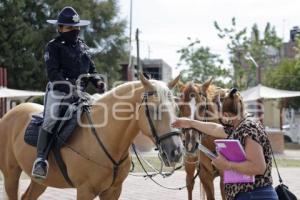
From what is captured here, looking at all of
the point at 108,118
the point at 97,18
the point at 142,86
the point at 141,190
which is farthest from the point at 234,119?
the point at 97,18

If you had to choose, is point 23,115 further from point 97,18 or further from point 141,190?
point 97,18

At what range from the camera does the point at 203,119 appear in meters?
8.22

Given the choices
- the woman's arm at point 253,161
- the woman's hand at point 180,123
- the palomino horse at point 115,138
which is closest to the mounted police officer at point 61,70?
the palomino horse at point 115,138

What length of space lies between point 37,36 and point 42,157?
1278 inches

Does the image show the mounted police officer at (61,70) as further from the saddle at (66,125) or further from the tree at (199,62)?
the tree at (199,62)

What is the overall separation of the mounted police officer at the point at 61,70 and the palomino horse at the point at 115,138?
266mm

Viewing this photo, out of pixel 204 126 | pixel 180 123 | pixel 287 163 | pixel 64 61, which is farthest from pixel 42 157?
pixel 287 163

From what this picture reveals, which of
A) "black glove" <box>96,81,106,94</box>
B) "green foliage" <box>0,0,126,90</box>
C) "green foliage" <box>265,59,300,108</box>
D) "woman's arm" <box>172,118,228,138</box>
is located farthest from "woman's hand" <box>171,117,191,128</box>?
"green foliage" <box>0,0,126,90</box>

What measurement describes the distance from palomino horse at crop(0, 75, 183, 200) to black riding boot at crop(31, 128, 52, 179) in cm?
19

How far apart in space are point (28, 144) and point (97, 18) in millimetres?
35711

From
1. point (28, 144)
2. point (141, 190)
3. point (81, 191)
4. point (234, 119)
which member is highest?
point (234, 119)

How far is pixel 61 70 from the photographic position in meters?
6.58

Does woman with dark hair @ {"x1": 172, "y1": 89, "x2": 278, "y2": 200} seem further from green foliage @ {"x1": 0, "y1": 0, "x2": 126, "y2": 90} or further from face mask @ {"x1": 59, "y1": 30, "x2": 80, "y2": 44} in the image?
green foliage @ {"x1": 0, "y1": 0, "x2": 126, "y2": 90}

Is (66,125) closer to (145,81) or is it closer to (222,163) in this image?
(145,81)
